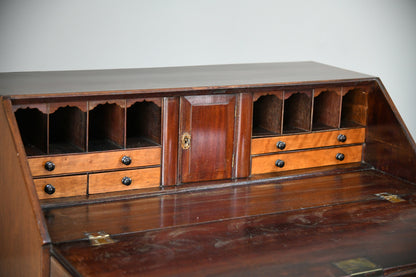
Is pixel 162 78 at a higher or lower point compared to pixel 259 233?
higher

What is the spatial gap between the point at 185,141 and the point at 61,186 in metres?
0.56

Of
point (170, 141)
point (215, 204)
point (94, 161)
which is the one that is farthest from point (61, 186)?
point (215, 204)

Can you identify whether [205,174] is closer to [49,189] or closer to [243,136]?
[243,136]

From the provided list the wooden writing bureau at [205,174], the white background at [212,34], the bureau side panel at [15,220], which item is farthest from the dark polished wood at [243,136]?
the white background at [212,34]

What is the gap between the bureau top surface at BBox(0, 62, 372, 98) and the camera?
272cm

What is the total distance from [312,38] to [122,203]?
105 inches

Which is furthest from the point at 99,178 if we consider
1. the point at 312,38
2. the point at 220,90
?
the point at 312,38

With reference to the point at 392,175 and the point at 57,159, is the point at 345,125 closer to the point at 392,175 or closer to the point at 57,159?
the point at 392,175

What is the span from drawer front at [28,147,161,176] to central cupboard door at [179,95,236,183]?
5.5 inches

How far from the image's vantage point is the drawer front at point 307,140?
3090 mm

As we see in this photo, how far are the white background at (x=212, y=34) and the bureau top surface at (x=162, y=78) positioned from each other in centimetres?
85

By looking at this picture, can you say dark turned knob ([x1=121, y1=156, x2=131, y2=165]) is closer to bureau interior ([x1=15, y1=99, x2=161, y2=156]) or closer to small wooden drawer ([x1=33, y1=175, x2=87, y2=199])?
bureau interior ([x1=15, y1=99, x2=161, y2=156])

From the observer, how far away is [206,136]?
2.94m

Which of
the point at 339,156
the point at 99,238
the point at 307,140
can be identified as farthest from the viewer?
the point at 339,156
